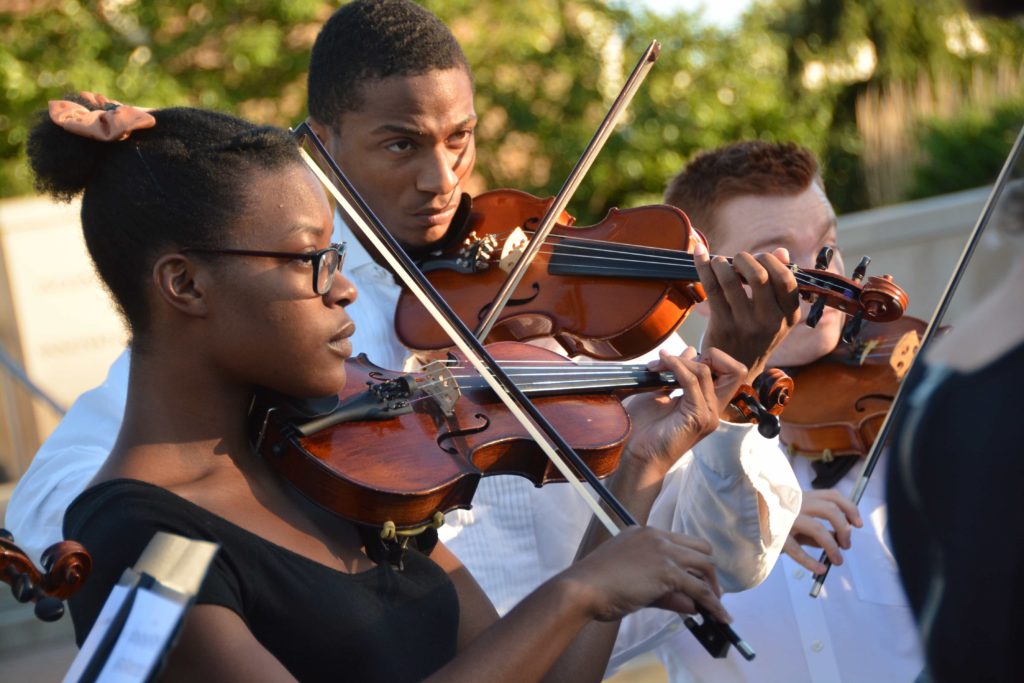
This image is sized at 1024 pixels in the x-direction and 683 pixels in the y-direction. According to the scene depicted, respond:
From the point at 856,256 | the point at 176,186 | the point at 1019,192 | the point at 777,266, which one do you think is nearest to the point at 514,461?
the point at 777,266

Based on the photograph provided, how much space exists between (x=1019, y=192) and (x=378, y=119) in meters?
1.59

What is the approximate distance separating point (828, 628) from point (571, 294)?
783 mm

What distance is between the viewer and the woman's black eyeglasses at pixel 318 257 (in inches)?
65.6

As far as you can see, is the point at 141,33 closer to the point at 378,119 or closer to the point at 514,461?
the point at 378,119

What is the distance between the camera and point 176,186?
1672 millimetres

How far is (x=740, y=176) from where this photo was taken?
8.45 feet

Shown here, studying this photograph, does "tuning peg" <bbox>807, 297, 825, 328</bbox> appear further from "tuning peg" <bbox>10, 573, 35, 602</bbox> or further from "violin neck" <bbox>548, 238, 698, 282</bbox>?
"tuning peg" <bbox>10, 573, 35, 602</bbox>

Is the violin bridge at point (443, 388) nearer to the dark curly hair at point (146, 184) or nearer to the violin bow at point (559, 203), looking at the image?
the violin bow at point (559, 203)

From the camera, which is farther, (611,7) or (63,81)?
(611,7)

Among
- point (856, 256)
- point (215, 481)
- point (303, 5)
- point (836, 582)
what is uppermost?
point (215, 481)

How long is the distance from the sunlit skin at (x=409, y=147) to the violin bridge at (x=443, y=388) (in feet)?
1.60

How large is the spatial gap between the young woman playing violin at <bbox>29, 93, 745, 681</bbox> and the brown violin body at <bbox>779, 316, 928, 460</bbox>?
3.10 feet

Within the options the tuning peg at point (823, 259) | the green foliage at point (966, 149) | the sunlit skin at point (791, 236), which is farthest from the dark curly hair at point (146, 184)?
the green foliage at point (966, 149)

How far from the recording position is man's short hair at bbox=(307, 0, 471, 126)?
2.44m
